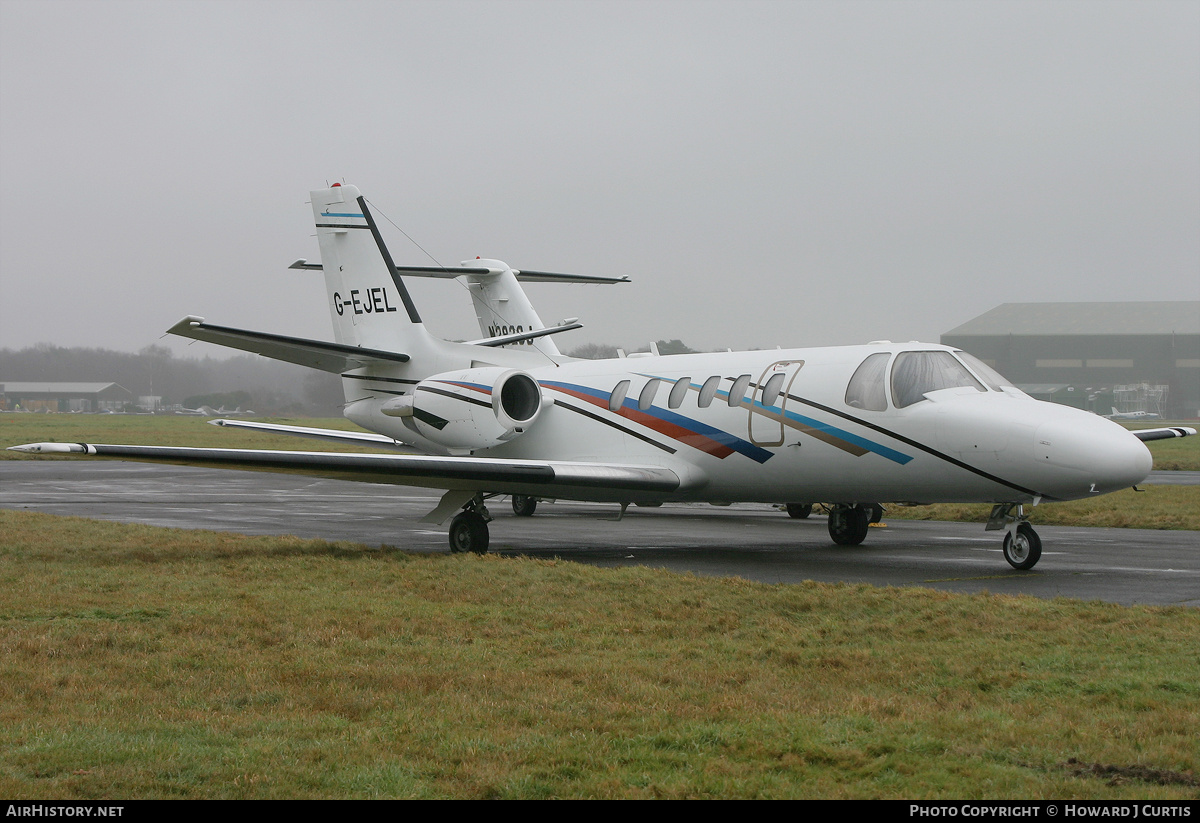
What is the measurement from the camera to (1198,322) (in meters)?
102

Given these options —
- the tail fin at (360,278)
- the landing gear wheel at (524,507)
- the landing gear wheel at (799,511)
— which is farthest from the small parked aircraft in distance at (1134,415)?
the tail fin at (360,278)

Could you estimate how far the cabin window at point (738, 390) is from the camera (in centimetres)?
1318

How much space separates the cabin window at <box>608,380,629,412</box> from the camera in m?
14.6

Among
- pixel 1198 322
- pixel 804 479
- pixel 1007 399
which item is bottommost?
pixel 804 479

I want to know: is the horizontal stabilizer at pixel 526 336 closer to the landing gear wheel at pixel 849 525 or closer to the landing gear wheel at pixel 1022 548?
the landing gear wheel at pixel 849 525

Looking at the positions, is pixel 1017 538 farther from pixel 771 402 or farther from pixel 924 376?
pixel 771 402

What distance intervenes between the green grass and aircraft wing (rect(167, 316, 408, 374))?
3994 millimetres

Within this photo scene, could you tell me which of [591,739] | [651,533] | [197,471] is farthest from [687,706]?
[197,471]

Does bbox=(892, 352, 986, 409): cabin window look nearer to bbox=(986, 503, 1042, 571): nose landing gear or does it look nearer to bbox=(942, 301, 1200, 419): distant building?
bbox=(986, 503, 1042, 571): nose landing gear

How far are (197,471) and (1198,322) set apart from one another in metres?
96.4

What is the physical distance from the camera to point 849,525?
14.5 metres

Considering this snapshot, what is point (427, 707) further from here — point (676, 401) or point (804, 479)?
point (676, 401)
